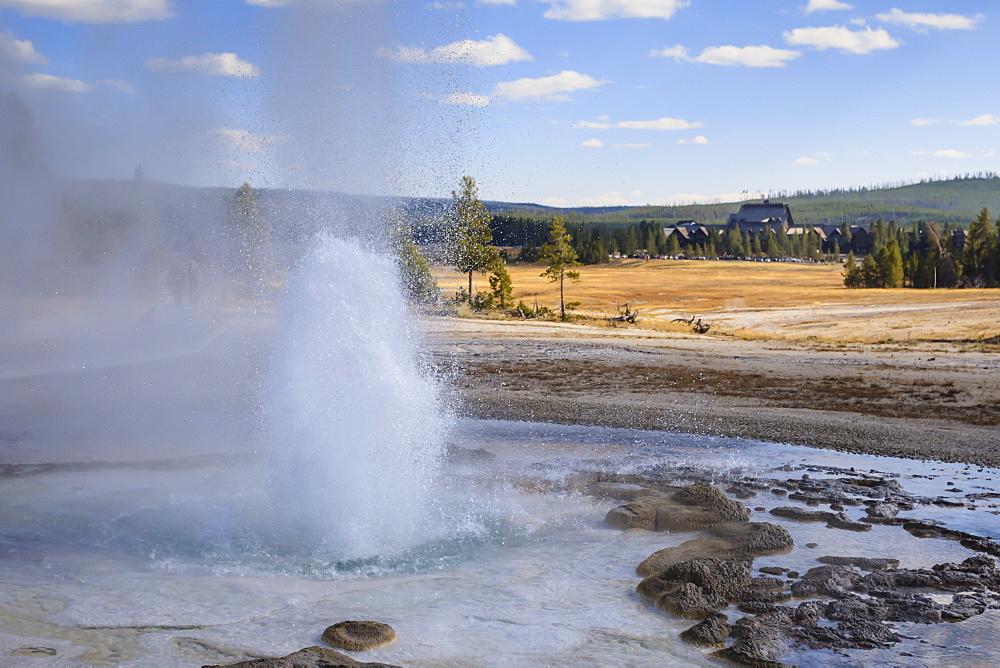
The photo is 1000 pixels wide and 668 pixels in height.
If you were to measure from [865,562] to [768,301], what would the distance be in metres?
53.2

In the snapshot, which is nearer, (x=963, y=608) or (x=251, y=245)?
(x=963, y=608)

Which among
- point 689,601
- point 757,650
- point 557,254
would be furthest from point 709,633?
point 557,254

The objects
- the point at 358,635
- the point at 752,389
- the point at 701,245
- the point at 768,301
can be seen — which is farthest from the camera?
the point at 701,245

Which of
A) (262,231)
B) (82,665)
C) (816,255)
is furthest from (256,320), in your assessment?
(816,255)

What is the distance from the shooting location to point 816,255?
121062 millimetres

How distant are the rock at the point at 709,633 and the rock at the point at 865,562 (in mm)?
1876

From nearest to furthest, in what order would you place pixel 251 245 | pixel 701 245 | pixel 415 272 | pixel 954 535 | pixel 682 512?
pixel 954 535
pixel 682 512
pixel 251 245
pixel 415 272
pixel 701 245

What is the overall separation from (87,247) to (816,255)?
111 meters

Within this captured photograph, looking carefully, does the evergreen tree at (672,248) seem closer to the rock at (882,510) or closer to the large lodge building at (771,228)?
the large lodge building at (771,228)

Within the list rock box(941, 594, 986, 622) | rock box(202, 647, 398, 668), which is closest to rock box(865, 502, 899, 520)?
rock box(941, 594, 986, 622)

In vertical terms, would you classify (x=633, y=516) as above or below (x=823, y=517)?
above

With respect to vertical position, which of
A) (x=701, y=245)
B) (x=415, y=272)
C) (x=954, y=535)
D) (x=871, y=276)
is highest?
(x=701, y=245)

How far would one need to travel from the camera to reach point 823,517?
9727 millimetres

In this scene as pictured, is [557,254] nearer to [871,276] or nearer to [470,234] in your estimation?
[470,234]
